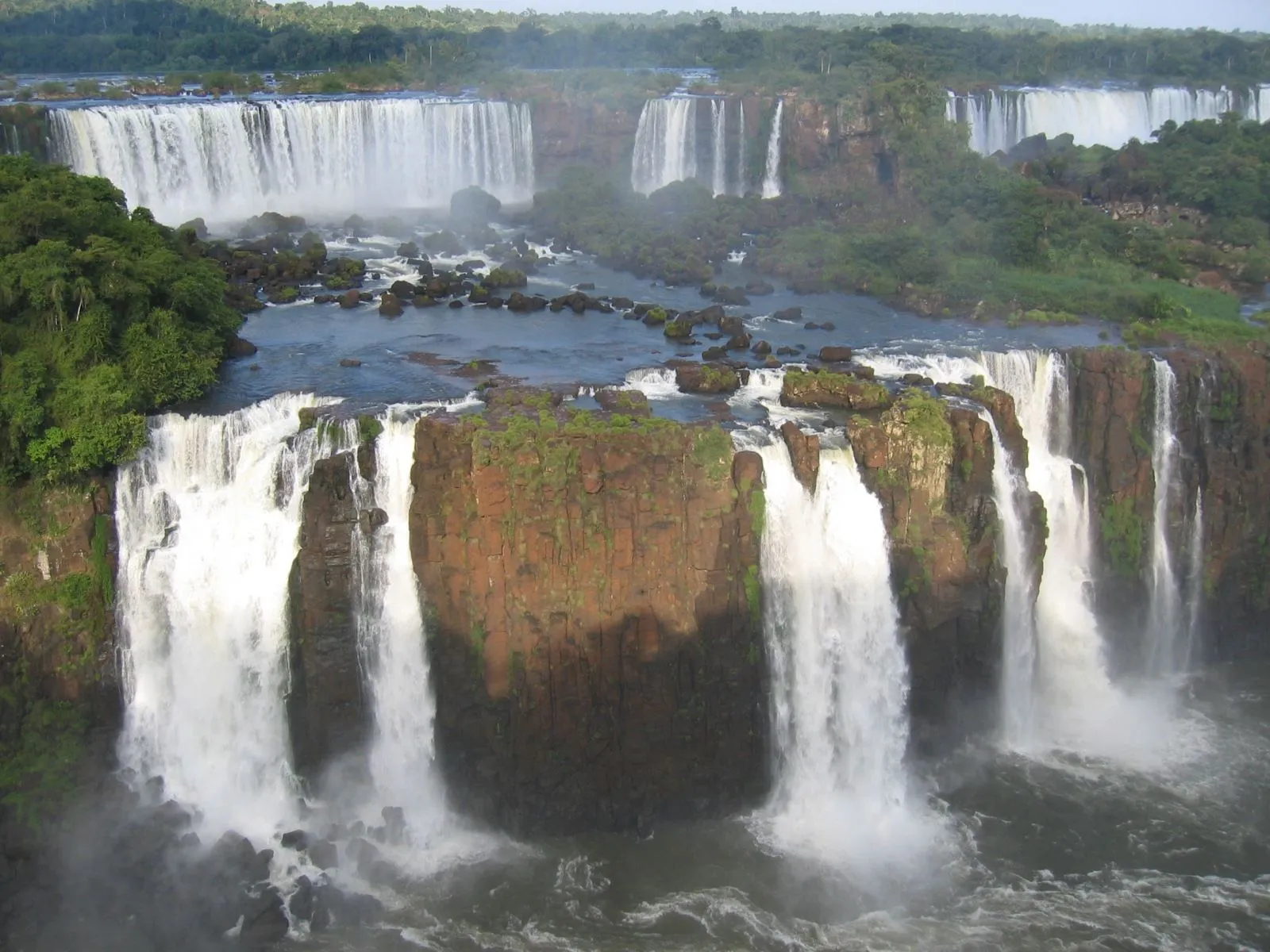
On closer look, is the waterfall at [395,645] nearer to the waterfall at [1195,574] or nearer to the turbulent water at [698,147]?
the waterfall at [1195,574]

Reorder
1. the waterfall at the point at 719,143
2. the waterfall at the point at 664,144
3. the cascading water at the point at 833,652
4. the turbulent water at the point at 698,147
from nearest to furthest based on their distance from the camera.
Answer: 1. the cascading water at the point at 833,652
2. the turbulent water at the point at 698,147
3. the waterfall at the point at 719,143
4. the waterfall at the point at 664,144

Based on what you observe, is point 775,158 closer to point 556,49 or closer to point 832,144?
point 832,144

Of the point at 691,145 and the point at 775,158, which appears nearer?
the point at 775,158

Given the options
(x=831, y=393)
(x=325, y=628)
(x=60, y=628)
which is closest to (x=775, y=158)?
(x=831, y=393)

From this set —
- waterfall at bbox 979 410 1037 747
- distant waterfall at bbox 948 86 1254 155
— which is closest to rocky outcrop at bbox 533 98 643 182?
distant waterfall at bbox 948 86 1254 155

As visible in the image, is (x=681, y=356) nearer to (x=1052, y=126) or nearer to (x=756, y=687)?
(x=756, y=687)

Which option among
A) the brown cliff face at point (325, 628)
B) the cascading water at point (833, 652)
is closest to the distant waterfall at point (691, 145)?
the cascading water at point (833, 652)
